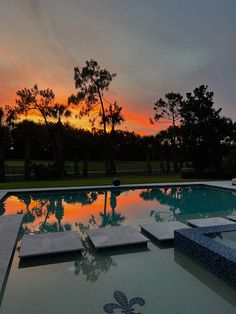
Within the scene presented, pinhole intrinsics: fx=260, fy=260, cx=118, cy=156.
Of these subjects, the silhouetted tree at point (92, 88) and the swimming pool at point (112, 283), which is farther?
the silhouetted tree at point (92, 88)

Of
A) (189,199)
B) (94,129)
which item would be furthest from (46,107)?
(189,199)

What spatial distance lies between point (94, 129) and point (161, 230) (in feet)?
63.3

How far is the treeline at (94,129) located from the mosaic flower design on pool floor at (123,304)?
18.6 meters

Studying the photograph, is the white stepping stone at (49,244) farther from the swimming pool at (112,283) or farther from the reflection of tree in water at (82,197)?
the reflection of tree in water at (82,197)

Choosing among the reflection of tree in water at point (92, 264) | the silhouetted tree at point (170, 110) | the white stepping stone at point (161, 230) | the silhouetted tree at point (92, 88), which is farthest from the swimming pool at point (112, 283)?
the silhouetted tree at point (170, 110)

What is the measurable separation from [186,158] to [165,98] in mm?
9255

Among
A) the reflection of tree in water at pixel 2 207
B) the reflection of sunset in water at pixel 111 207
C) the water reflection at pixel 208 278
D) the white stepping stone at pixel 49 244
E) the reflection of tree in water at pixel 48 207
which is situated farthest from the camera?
the reflection of tree in water at pixel 2 207

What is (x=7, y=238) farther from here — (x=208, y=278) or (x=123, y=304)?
(x=208, y=278)

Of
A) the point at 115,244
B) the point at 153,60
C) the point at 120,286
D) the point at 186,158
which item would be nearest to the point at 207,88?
the point at 186,158

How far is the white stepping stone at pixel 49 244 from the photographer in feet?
18.8

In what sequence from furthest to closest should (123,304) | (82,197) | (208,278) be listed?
(82,197)
(208,278)
(123,304)

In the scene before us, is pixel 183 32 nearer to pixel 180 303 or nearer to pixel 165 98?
pixel 180 303

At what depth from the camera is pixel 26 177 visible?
72.0ft

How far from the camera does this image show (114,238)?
660cm
